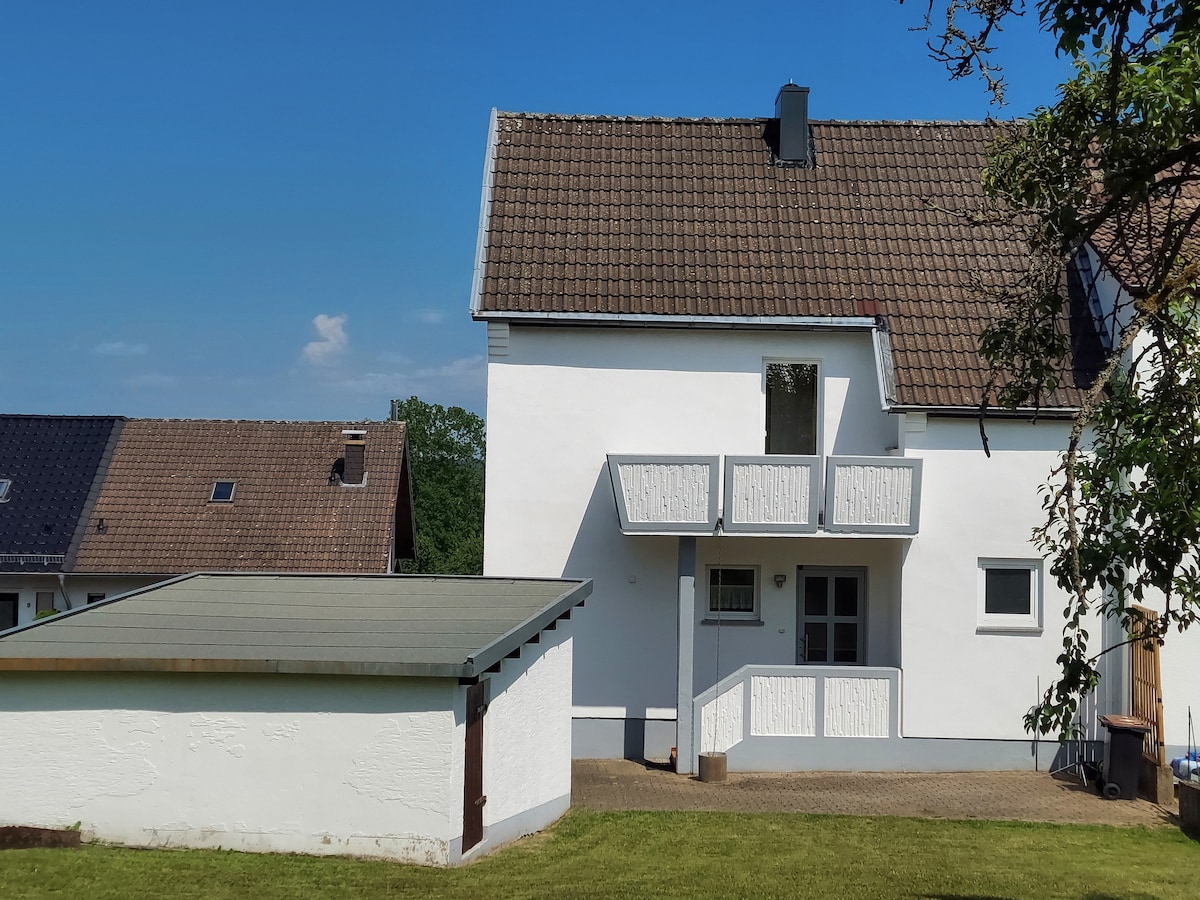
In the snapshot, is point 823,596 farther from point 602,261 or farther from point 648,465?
point 602,261

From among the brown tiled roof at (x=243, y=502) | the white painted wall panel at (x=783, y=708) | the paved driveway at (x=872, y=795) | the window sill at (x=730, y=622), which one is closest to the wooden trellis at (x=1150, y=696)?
the paved driveway at (x=872, y=795)

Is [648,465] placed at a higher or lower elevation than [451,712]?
higher

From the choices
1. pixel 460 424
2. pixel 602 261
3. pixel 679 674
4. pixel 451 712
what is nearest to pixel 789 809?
pixel 679 674

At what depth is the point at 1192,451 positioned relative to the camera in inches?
249

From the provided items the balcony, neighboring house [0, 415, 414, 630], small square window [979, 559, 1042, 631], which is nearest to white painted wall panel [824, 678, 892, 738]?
small square window [979, 559, 1042, 631]

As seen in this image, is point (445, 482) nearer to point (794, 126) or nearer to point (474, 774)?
point (794, 126)

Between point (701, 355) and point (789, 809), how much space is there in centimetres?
648

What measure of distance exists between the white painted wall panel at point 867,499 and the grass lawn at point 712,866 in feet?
13.9

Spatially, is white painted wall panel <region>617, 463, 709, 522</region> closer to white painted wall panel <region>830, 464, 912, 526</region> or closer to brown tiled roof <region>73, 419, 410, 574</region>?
white painted wall panel <region>830, 464, 912, 526</region>

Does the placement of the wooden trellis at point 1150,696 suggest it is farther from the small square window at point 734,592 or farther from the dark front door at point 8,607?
the dark front door at point 8,607

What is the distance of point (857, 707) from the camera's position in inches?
631

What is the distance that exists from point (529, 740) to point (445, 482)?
56165 millimetres

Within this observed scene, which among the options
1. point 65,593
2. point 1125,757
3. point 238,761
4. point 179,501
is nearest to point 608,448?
point 1125,757

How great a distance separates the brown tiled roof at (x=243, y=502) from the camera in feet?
90.8
